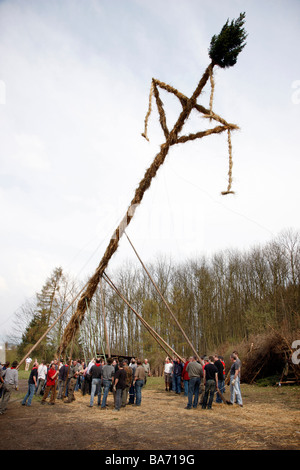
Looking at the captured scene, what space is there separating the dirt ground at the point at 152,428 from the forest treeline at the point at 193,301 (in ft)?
61.7

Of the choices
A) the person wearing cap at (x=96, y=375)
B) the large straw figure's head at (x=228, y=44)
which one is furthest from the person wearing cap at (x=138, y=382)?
the large straw figure's head at (x=228, y=44)

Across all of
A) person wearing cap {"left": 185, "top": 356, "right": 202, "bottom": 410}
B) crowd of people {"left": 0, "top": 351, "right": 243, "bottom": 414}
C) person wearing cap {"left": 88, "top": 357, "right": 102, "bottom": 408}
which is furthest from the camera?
person wearing cap {"left": 88, "top": 357, "right": 102, "bottom": 408}

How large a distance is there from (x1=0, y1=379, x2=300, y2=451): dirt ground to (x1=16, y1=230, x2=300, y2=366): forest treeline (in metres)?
18.8

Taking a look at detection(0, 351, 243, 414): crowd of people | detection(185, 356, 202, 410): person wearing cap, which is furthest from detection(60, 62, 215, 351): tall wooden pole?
detection(185, 356, 202, 410): person wearing cap

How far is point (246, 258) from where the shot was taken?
34.7 meters

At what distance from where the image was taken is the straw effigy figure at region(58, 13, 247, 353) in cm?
797

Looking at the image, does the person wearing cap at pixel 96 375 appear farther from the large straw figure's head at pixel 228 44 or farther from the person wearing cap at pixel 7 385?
the large straw figure's head at pixel 228 44

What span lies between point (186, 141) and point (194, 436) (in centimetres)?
788

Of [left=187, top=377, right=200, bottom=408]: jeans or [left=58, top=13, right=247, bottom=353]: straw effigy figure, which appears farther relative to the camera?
[left=187, top=377, right=200, bottom=408]: jeans

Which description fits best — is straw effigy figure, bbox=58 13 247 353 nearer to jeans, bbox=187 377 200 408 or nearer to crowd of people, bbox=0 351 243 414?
crowd of people, bbox=0 351 243 414

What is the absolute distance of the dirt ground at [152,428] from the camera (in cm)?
508

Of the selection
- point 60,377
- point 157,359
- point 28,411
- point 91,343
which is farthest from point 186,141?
point 157,359
